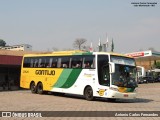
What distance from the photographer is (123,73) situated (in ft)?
76.6

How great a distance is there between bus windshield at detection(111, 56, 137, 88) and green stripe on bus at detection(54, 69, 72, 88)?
4.33 meters

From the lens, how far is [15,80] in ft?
148

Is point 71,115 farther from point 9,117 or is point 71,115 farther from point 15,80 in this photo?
point 15,80

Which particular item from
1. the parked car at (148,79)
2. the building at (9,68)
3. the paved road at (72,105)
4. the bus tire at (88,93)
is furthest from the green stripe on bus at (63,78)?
the parked car at (148,79)

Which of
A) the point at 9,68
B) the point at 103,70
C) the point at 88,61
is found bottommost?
the point at 103,70

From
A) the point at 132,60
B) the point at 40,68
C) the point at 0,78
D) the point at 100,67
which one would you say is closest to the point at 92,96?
the point at 100,67

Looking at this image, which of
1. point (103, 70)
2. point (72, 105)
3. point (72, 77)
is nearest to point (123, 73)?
point (103, 70)

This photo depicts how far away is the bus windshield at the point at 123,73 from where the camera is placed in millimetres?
22983

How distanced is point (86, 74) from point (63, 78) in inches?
107

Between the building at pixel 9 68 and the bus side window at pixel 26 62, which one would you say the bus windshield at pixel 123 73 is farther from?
the building at pixel 9 68

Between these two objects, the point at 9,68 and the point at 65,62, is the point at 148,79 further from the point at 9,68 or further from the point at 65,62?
the point at 65,62

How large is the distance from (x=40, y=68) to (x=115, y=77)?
28.7ft

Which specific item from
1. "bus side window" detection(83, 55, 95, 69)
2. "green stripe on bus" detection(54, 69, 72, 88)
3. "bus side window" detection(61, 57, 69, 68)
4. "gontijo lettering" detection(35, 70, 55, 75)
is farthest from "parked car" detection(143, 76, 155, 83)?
"bus side window" detection(83, 55, 95, 69)

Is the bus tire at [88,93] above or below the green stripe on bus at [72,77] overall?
below
